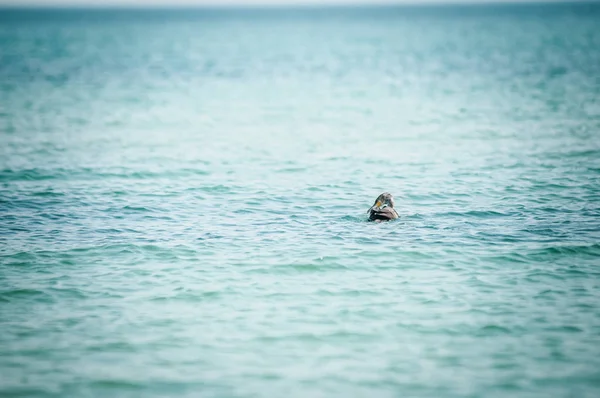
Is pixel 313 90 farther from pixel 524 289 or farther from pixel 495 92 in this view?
pixel 524 289

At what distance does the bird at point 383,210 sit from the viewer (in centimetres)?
2197

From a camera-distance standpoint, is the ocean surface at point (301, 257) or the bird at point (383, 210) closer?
the ocean surface at point (301, 257)

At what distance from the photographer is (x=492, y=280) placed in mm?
17750

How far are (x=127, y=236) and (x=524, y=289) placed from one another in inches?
422

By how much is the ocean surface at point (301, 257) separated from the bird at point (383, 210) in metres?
0.32

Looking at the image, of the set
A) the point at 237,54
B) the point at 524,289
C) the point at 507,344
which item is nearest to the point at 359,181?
the point at 524,289

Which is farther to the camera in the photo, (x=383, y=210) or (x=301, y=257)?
(x=383, y=210)

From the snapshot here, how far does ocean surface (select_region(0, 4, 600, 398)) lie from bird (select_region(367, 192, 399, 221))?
324 mm

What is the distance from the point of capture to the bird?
21969mm

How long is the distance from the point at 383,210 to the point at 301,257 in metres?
3.80

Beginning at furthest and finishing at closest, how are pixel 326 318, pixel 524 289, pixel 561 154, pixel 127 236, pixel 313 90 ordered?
1. pixel 313 90
2. pixel 561 154
3. pixel 127 236
4. pixel 524 289
5. pixel 326 318

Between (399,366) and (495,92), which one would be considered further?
→ (495,92)

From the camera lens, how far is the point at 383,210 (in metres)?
22.1

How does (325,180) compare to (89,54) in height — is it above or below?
below
